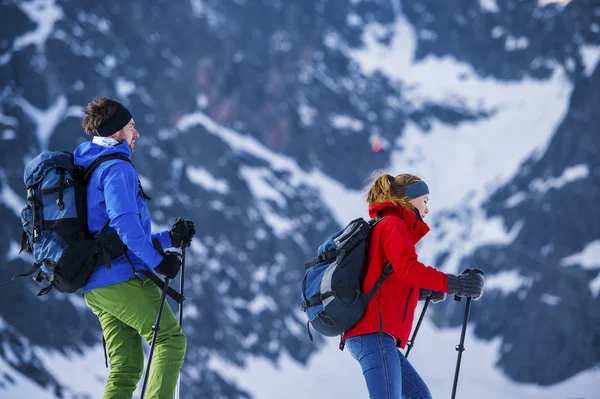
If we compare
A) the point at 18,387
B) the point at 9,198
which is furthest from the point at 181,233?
the point at 9,198

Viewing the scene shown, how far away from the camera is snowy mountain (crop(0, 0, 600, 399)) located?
81062 millimetres

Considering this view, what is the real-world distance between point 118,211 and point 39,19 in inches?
Answer: 3931

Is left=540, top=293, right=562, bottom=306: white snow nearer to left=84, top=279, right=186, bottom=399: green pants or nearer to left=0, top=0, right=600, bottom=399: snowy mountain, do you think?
left=0, top=0, right=600, bottom=399: snowy mountain

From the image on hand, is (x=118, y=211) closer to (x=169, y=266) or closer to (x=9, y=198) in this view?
(x=169, y=266)

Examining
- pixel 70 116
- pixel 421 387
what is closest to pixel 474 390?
pixel 70 116

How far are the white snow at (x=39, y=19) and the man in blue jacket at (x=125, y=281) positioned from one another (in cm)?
9252

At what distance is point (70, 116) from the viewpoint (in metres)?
86.1

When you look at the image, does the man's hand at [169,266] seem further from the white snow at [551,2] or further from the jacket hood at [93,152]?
the white snow at [551,2]

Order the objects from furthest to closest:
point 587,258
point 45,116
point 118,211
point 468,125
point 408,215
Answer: point 468,125 < point 587,258 < point 45,116 < point 408,215 < point 118,211

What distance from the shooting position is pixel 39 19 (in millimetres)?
97375

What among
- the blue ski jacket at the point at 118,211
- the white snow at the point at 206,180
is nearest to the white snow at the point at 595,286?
the white snow at the point at 206,180

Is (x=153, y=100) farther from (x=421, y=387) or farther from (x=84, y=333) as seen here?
(x=421, y=387)

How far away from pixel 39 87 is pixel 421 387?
90.7 metres

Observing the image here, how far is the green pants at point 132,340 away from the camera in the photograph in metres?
5.23
